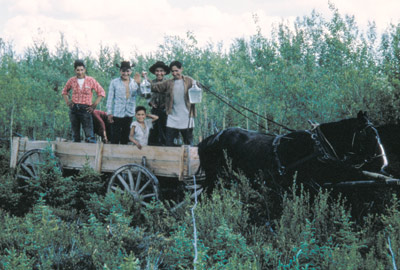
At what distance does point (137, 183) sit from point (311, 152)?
261 centimetres

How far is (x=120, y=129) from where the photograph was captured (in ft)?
23.7

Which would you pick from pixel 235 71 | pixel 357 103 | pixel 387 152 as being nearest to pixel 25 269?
pixel 387 152

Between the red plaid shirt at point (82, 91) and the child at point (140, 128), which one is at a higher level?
the red plaid shirt at point (82, 91)

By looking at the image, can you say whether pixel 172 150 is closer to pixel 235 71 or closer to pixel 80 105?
pixel 80 105

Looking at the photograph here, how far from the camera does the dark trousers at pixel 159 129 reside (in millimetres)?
7016

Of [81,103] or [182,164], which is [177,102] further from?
[81,103]

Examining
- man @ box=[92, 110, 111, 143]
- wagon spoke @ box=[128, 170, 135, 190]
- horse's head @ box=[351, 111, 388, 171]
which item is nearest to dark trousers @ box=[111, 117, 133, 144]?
man @ box=[92, 110, 111, 143]

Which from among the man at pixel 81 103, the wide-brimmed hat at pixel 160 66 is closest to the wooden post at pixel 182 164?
the wide-brimmed hat at pixel 160 66

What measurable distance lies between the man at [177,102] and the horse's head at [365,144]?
9.95 ft

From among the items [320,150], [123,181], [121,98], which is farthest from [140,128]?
[320,150]

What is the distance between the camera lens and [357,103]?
30.9ft

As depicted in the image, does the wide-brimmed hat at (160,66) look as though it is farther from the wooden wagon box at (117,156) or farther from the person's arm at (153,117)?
the wooden wagon box at (117,156)

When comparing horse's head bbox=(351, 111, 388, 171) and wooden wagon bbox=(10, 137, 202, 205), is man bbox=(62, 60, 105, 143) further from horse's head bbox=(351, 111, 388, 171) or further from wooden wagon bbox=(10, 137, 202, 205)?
horse's head bbox=(351, 111, 388, 171)

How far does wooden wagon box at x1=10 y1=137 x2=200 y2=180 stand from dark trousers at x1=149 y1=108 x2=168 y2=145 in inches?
44.7
